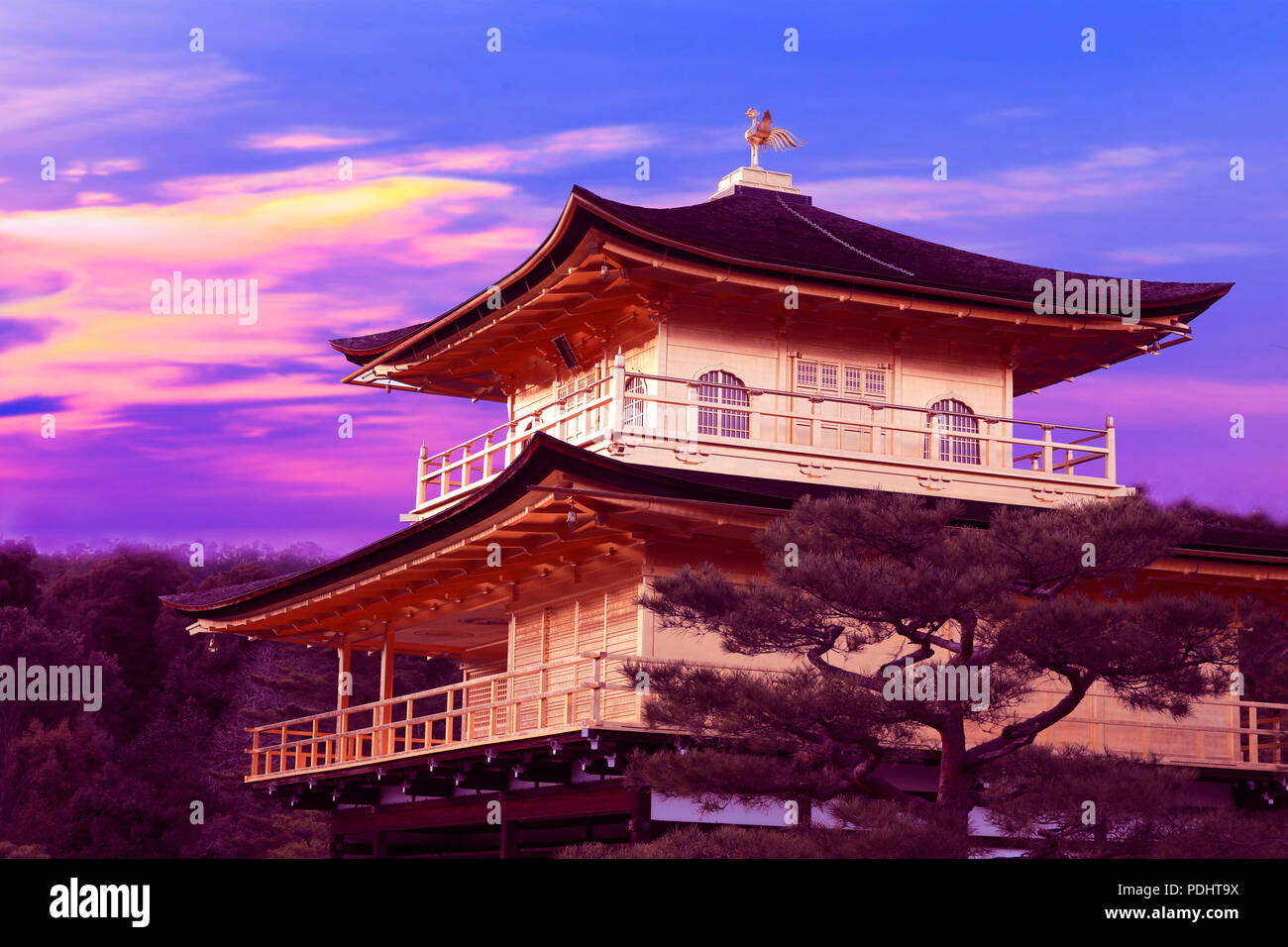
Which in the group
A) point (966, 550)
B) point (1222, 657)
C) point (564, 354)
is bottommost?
point (1222, 657)

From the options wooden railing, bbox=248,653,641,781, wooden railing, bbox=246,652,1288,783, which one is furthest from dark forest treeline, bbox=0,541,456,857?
wooden railing, bbox=246,652,1288,783

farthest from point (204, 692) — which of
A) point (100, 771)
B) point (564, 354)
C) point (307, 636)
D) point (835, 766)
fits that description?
point (835, 766)

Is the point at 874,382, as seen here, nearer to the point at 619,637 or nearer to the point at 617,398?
the point at 617,398

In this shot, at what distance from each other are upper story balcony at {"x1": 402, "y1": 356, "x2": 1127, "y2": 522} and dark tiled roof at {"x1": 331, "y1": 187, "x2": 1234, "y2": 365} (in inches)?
75.6

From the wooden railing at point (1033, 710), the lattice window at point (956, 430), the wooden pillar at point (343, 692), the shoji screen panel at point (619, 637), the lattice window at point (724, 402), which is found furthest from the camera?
the wooden pillar at point (343, 692)

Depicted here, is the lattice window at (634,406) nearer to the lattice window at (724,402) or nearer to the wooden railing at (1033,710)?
the lattice window at (724,402)

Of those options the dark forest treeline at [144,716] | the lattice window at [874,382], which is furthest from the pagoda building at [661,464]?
the dark forest treeline at [144,716]

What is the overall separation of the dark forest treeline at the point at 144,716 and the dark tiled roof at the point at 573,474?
22.7m

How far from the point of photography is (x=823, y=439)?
26.2 m

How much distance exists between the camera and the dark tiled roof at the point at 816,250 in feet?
78.1

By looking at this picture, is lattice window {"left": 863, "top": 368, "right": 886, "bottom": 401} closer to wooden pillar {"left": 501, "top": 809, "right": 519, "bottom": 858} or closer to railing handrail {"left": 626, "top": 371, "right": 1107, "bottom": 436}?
railing handrail {"left": 626, "top": 371, "right": 1107, "bottom": 436}

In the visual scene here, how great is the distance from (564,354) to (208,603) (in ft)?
29.1
